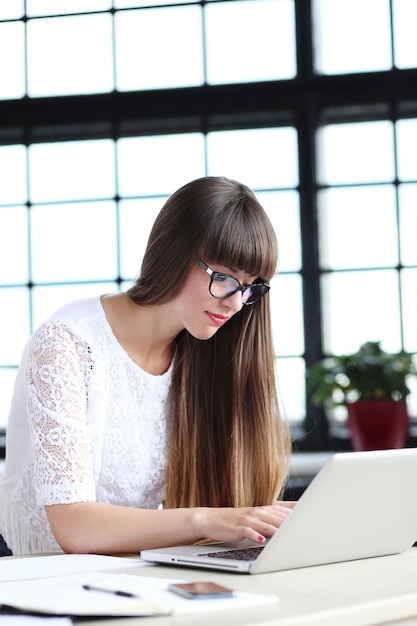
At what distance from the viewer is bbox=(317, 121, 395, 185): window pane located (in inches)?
140

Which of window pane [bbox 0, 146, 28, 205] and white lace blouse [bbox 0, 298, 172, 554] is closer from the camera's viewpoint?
white lace blouse [bbox 0, 298, 172, 554]

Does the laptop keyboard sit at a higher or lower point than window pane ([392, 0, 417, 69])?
lower

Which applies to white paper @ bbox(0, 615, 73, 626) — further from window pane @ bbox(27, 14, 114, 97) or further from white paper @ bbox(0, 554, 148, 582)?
window pane @ bbox(27, 14, 114, 97)

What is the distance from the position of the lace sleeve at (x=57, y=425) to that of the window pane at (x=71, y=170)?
1.95m

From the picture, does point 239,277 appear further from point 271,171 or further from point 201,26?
point 201,26

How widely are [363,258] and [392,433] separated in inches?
27.7

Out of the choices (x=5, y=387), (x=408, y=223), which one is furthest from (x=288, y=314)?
(x=5, y=387)

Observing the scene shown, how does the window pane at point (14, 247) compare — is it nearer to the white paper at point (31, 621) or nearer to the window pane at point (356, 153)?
the window pane at point (356, 153)

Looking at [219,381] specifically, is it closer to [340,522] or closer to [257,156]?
[340,522]

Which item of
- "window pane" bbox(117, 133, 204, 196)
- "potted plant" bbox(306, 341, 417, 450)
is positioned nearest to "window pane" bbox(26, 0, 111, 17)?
"window pane" bbox(117, 133, 204, 196)

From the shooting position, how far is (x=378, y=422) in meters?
3.22

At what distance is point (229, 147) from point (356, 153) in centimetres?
48

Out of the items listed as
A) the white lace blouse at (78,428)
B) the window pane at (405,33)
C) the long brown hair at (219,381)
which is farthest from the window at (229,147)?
the white lace blouse at (78,428)

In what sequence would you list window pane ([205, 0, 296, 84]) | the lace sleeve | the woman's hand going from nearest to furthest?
the woman's hand, the lace sleeve, window pane ([205, 0, 296, 84])
